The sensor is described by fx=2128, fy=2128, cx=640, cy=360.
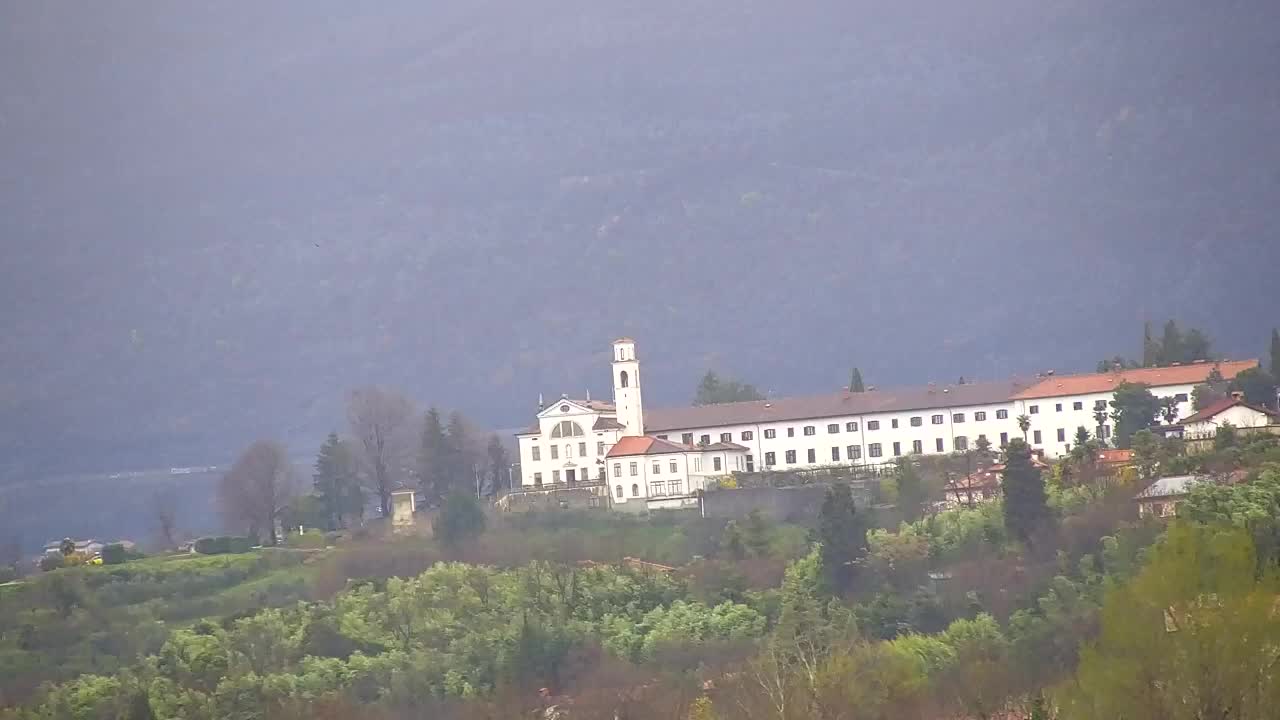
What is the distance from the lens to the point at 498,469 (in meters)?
86.1

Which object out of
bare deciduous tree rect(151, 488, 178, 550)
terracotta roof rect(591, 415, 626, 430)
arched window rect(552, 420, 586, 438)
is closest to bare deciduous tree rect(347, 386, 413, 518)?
arched window rect(552, 420, 586, 438)

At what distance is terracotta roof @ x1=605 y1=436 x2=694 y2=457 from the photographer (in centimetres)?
7894

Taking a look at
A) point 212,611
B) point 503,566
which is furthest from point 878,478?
point 212,611

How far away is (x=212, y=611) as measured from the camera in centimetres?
6806

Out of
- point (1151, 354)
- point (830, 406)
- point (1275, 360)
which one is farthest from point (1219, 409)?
point (830, 406)

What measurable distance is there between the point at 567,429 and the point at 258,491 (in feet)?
42.1

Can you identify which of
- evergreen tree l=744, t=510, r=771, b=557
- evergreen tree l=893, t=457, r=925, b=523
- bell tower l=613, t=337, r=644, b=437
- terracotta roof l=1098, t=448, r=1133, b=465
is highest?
bell tower l=613, t=337, r=644, b=437

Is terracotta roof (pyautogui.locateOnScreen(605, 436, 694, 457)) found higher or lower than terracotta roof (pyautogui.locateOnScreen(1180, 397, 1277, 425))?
higher

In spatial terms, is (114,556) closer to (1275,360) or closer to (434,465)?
(434,465)

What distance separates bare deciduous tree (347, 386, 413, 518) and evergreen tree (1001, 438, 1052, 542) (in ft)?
102

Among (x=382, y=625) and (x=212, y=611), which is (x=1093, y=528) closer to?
(x=382, y=625)

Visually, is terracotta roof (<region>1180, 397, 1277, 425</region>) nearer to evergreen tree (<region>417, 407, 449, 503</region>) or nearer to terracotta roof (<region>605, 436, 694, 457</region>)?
terracotta roof (<region>605, 436, 694, 457</region>)

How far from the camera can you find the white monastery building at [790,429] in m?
77.6

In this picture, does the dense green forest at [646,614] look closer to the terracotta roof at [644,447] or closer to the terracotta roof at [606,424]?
the terracotta roof at [644,447]
